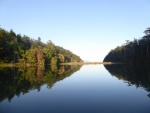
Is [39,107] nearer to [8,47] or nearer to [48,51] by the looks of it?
[8,47]

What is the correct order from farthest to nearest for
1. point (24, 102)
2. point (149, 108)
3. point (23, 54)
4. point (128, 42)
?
point (128, 42) → point (23, 54) → point (24, 102) → point (149, 108)

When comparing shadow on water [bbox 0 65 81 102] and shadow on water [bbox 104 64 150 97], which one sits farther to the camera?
shadow on water [bbox 104 64 150 97]

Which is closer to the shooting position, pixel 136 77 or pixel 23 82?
pixel 23 82

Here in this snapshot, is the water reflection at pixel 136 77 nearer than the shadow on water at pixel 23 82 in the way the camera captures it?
No

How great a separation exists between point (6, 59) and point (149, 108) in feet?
262

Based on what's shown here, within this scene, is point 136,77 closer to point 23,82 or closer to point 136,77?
point 136,77

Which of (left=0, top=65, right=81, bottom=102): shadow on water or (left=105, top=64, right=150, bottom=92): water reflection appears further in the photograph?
(left=105, top=64, right=150, bottom=92): water reflection

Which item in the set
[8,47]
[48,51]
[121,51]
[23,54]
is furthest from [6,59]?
[121,51]

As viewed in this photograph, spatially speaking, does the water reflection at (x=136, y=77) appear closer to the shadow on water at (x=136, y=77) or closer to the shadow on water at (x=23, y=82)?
the shadow on water at (x=136, y=77)

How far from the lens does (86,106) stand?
11898mm

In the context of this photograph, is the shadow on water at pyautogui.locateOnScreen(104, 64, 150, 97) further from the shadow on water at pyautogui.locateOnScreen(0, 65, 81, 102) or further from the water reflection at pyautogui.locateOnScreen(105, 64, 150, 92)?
the shadow on water at pyautogui.locateOnScreen(0, 65, 81, 102)

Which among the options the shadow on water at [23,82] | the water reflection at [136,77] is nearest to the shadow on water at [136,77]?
the water reflection at [136,77]

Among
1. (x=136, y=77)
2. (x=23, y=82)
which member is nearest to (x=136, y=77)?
(x=136, y=77)

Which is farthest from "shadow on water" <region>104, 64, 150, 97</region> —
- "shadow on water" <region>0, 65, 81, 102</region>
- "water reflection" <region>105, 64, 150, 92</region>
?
"shadow on water" <region>0, 65, 81, 102</region>
